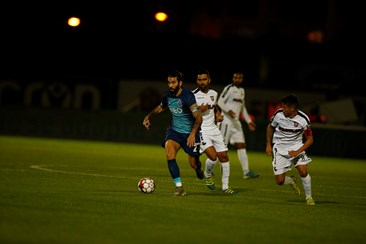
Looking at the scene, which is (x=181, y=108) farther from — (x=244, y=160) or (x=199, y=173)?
(x=244, y=160)

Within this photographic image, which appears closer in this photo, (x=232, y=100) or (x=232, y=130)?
(x=232, y=100)

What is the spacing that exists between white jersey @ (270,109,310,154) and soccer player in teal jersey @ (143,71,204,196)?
1.29 metres

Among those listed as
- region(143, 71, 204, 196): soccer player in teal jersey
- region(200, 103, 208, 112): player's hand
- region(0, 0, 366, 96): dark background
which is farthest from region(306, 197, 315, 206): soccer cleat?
region(0, 0, 366, 96): dark background

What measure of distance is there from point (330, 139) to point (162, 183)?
15608 millimetres

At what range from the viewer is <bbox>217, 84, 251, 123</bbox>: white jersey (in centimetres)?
2055

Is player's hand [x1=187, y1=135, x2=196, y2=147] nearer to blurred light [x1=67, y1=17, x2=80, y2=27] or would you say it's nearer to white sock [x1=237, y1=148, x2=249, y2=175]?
white sock [x1=237, y1=148, x2=249, y2=175]

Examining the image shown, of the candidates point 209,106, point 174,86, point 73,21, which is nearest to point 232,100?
point 209,106

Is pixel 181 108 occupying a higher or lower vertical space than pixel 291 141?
higher

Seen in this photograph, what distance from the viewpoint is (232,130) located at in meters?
21.0

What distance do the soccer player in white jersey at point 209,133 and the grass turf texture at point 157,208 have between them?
1.50 feet

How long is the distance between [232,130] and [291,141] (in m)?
6.23

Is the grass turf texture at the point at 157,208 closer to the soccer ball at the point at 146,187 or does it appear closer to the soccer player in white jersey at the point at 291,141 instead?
the soccer ball at the point at 146,187

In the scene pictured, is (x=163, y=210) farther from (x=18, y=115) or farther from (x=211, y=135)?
(x=18, y=115)

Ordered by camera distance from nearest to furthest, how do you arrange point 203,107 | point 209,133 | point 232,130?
1. point 209,133
2. point 203,107
3. point 232,130
